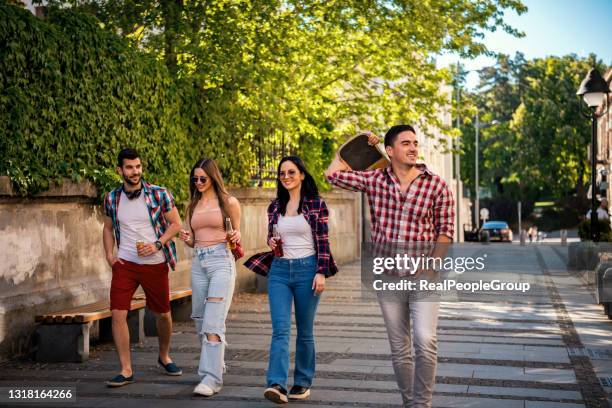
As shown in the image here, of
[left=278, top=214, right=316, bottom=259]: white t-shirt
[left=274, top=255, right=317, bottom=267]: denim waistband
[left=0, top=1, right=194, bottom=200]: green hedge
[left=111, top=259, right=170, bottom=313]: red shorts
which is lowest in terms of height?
[left=111, top=259, right=170, bottom=313]: red shorts

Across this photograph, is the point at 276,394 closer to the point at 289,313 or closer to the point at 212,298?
the point at 289,313

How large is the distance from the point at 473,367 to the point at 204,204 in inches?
117

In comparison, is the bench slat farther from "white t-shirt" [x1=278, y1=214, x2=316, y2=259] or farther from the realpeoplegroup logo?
"white t-shirt" [x1=278, y1=214, x2=316, y2=259]

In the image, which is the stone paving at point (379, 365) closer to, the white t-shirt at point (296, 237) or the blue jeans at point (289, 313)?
the blue jeans at point (289, 313)

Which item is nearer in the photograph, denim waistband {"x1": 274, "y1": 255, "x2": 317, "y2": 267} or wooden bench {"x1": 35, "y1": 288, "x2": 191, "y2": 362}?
denim waistband {"x1": 274, "y1": 255, "x2": 317, "y2": 267}

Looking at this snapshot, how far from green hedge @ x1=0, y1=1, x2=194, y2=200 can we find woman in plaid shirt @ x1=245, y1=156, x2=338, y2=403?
3.29m

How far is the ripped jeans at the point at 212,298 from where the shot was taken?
7.44 metres

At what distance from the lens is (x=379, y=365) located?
879 centimetres

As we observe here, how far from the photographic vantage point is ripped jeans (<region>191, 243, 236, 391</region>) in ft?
24.4

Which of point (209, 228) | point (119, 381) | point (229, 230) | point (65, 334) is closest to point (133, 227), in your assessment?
point (209, 228)

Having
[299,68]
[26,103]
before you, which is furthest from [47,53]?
[299,68]

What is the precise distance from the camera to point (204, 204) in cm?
789

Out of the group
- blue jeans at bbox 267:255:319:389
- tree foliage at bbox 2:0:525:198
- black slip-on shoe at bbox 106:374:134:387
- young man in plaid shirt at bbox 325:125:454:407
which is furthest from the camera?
tree foliage at bbox 2:0:525:198

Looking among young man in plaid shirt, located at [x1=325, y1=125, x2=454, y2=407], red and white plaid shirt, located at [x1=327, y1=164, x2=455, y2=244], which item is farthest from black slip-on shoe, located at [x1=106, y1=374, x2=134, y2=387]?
red and white plaid shirt, located at [x1=327, y1=164, x2=455, y2=244]
